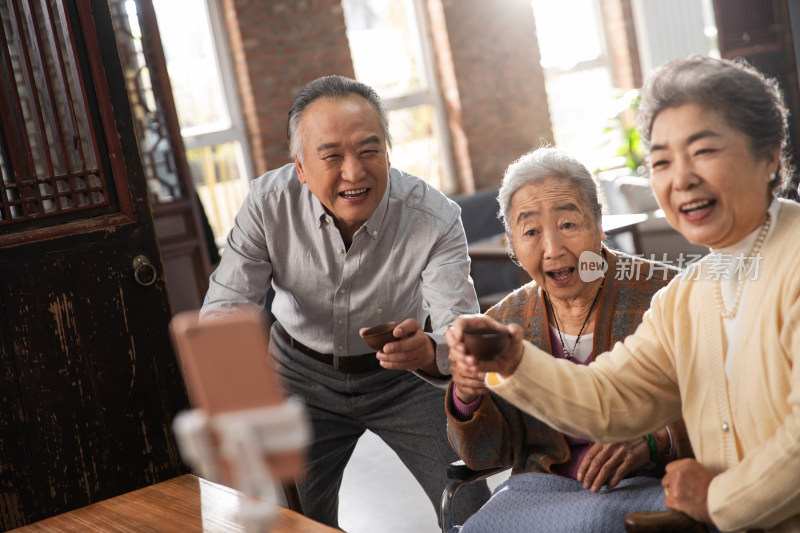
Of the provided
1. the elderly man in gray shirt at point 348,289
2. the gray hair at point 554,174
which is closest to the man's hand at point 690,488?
the gray hair at point 554,174

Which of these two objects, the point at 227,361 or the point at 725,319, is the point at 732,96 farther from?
the point at 227,361

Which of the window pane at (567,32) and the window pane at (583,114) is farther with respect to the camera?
the window pane at (583,114)

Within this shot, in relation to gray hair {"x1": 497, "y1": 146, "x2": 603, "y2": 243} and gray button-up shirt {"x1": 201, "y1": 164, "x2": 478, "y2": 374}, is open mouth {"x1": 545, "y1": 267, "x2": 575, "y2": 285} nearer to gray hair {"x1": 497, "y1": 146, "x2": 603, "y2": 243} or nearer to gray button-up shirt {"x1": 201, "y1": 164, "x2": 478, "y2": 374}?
gray hair {"x1": 497, "y1": 146, "x2": 603, "y2": 243}

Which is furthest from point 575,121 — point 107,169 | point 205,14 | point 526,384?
point 526,384

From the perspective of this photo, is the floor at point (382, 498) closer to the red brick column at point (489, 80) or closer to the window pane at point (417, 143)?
the window pane at point (417, 143)

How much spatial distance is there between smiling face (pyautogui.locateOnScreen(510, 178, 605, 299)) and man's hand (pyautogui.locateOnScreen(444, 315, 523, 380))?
0.60 metres

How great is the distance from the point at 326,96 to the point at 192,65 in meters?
4.50

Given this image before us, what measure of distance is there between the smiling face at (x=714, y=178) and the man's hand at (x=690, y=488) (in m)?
0.33

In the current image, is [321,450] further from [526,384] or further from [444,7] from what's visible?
[444,7]

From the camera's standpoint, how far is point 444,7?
7055mm

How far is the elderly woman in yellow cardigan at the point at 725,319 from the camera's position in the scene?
3.95 ft

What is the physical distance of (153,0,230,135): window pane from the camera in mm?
6234

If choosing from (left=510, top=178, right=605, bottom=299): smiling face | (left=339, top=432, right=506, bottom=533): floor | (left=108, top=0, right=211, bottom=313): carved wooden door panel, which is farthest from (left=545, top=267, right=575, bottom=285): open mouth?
(left=108, top=0, right=211, bottom=313): carved wooden door panel

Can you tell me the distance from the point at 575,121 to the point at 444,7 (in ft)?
6.26
